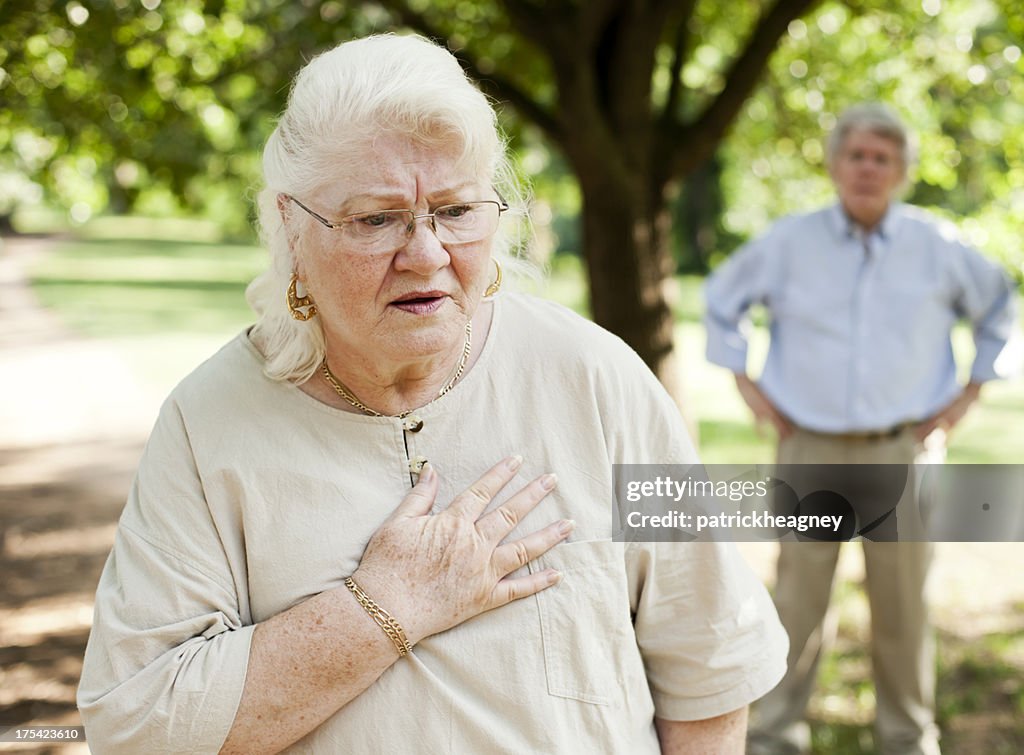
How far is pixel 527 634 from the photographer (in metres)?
1.76

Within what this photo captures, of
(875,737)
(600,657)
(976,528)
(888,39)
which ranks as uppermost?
(888,39)

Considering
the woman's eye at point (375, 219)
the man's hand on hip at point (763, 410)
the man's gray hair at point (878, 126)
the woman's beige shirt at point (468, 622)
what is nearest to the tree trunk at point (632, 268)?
the man's hand on hip at point (763, 410)

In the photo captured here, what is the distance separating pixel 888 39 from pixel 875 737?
4.15 meters

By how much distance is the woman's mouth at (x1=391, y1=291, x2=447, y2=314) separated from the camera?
174cm

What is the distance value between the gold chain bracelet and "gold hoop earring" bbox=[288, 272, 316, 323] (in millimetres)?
473

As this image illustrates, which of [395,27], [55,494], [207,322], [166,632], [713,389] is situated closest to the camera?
[166,632]

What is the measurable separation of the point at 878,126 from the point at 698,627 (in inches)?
108

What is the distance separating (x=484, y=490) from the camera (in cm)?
179

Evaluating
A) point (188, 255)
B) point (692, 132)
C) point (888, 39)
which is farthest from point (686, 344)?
point (188, 255)

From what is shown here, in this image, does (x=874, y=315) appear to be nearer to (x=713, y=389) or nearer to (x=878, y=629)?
(x=878, y=629)

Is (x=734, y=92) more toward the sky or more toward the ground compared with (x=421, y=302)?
more toward the sky

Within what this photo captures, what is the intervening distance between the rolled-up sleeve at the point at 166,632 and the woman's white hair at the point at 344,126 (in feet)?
0.88

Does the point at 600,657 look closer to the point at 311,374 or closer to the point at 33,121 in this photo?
the point at 311,374

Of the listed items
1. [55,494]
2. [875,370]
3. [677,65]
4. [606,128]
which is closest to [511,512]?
[875,370]
